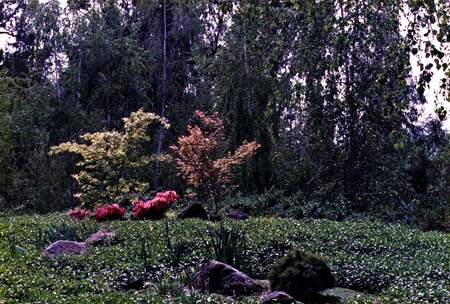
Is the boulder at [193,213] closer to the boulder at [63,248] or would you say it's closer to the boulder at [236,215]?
the boulder at [236,215]

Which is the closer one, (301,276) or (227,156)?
(301,276)

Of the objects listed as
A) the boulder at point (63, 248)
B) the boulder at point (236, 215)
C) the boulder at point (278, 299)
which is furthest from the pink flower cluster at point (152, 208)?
the boulder at point (278, 299)

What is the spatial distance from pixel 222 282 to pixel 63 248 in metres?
2.67

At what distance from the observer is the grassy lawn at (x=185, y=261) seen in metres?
5.45

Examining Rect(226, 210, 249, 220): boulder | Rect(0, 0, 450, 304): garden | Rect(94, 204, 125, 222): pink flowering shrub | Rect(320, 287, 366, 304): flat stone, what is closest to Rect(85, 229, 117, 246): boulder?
Rect(0, 0, 450, 304): garden

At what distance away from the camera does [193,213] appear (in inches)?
418


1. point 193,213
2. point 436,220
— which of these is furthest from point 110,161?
point 436,220

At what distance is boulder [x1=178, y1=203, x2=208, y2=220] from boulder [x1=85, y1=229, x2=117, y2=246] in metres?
2.01

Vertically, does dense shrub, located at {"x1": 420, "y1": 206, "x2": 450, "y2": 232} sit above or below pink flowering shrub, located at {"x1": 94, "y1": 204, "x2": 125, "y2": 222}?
below

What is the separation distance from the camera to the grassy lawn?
5449 millimetres

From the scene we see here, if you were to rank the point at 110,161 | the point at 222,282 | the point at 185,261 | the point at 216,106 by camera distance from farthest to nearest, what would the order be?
the point at 216,106 → the point at 110,161 → the point at 185,261 → the point at 222,282

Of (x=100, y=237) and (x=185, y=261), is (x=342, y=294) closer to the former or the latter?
(x=185, y=261)

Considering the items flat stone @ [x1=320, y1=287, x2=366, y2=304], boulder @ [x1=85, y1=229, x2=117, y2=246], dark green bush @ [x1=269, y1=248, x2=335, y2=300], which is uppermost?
boulder @ [x1=85, y1=229, x2=117, y2=246]

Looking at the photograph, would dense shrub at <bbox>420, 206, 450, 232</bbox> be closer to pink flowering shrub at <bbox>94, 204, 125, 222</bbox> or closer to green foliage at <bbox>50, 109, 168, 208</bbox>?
pink flowering shrub at <bbox>94, 204, 125, 222</bbox>
